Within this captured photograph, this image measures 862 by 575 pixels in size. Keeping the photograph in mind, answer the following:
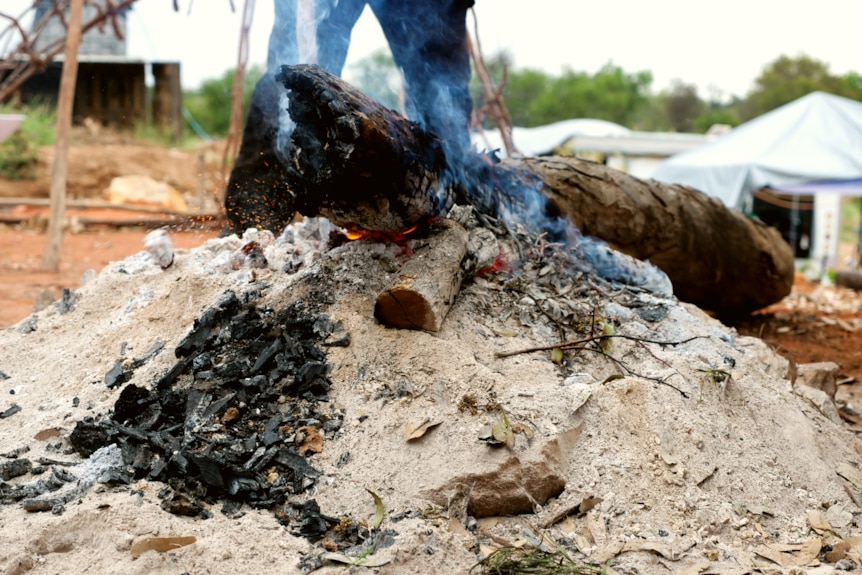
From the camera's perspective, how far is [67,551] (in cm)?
223

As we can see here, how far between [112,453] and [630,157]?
16.4 metres

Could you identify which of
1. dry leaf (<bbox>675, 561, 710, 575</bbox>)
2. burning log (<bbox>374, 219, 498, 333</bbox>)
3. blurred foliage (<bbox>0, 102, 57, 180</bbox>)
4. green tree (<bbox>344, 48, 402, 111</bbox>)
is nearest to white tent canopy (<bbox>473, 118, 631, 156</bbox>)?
blurred foliage (<bbox>0, 102, 57, 180</bbox>)

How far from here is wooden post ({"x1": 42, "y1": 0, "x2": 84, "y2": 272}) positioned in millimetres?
7609

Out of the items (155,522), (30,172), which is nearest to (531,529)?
(155,522)

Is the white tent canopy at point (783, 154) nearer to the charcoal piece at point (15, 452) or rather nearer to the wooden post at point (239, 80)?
the wooden post at point (239, 80)

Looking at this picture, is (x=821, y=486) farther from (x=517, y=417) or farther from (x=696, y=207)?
(x=696, y=207)

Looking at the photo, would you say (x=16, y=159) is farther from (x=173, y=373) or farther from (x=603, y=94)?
(x=603, y=94)

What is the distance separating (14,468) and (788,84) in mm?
40728

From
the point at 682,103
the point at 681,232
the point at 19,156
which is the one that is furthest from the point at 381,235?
the point at 682,103

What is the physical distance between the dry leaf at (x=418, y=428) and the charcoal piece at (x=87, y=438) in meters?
1.06

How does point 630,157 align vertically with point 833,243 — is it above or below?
above

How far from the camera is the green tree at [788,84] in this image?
34594 mm

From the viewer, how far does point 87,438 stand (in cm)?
274

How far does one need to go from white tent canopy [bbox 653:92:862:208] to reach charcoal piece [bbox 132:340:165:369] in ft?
31.1
